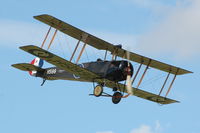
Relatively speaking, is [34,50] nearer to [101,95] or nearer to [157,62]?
[101,95]

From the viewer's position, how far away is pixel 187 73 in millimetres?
24531

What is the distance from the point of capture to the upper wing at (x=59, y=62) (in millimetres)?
20312

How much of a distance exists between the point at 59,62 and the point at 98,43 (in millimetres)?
2209

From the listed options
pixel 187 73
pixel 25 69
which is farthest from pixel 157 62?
pixel 25 69

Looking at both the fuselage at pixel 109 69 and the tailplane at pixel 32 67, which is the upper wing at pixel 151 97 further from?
the tailplane at pixel 32 67

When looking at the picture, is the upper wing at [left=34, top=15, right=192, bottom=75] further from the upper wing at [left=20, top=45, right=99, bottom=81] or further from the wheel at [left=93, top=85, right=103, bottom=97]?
the wheel at [left=93, top=85, right=103, bottom=97]

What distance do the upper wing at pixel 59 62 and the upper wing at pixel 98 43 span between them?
145cm

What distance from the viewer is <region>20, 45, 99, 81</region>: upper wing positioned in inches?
800

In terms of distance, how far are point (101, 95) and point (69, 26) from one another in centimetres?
326

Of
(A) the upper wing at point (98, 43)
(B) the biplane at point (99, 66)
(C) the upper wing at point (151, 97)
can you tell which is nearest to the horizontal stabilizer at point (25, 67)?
(B) the biplane at point (99, 66)

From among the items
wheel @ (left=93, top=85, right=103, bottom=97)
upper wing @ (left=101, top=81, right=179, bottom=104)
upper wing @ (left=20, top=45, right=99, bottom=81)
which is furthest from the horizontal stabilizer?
upper wing @ (left=101, top=81, right=179, bottom=104)

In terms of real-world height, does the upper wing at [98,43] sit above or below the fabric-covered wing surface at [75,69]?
above

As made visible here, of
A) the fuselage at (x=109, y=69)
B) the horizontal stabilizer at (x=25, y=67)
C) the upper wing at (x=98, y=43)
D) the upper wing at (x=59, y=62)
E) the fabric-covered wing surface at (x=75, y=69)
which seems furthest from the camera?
the horizontal stabilizer at (x=25, y=67)

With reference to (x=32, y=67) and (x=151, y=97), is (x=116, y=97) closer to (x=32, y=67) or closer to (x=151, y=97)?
(x=151, y=97)
